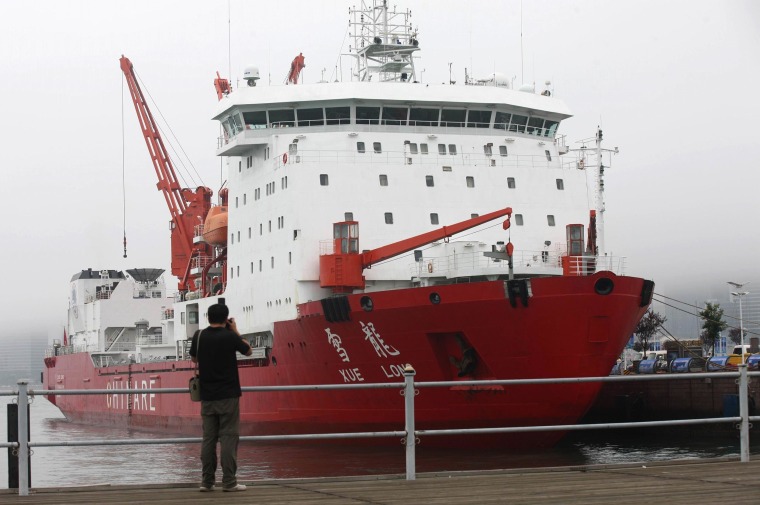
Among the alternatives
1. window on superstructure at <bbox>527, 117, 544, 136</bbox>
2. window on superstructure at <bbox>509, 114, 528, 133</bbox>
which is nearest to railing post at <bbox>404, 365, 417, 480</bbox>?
window on superstructure at <bbox>509, 114, 528, 133</bbox>

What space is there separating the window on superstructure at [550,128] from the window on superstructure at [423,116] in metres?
2.85

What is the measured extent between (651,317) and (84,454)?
3445 centimetres

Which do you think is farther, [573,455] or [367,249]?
[367,249]

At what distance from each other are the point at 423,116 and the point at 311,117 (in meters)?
2.40

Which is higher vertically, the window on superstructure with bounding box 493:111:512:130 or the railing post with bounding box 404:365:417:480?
the window on superstructure with bounding box 493:111:512:130

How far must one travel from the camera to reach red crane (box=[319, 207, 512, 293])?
21344 mm

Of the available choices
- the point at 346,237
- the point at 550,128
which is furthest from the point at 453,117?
the point at 346,237

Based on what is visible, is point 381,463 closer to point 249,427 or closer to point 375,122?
point 249,427

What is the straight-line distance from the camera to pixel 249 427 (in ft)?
80.6

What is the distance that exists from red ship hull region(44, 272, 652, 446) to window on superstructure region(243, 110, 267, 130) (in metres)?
4.78

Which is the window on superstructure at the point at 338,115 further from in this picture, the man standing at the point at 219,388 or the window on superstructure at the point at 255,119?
the man standing at the point at 219,388

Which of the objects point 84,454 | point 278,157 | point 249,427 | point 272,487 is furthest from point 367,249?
point 272,487

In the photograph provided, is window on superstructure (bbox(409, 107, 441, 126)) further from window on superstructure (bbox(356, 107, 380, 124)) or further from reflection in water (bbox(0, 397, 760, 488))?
reflection in water (bbox(0, 397, 760, 488))

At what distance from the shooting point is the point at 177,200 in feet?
118
